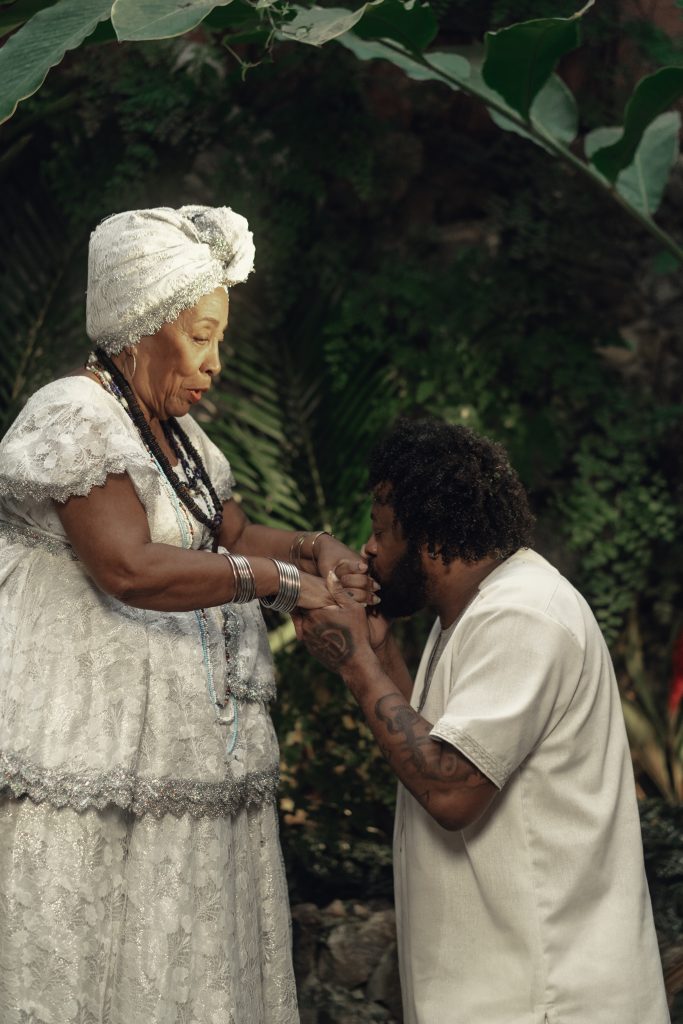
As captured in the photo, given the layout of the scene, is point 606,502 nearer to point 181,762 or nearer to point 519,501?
point 519,501

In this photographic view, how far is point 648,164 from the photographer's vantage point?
189 inches

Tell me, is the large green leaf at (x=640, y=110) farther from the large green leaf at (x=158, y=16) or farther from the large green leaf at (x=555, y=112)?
the large green leaf at (x=158, y=16)

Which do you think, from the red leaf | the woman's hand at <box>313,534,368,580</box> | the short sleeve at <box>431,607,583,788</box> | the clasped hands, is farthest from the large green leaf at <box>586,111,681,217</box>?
the short sleeve at <box>431,607,583,788</box>

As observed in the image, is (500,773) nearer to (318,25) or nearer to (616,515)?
(318,25)

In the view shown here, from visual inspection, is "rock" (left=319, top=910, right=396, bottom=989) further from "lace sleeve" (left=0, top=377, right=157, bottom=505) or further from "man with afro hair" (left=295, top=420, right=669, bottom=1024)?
"lace sleeve" (left=0, top=377, right=157, bottom=505)

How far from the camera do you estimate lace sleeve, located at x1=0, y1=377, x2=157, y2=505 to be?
2492 mm

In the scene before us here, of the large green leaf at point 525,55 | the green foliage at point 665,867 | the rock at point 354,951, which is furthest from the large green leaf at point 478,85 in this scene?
the rock at point 354,951

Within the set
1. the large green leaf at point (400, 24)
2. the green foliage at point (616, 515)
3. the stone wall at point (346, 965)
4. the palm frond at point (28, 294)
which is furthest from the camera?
the green foliage at point (616, 515)

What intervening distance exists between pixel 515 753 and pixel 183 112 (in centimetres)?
424

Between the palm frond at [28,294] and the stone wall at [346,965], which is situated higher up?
the palm frond at [28,294]

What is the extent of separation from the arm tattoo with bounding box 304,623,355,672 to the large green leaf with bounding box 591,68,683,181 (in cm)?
202

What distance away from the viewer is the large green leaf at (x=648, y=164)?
4754mm

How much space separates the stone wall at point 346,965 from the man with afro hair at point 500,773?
1.47 metres

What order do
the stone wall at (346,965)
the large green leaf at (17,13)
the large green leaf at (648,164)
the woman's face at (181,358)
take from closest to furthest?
the woman's face at (181,358), the large green leaf at (17,13), the stone wall at (346,965), the large green leaf at (648,164)
